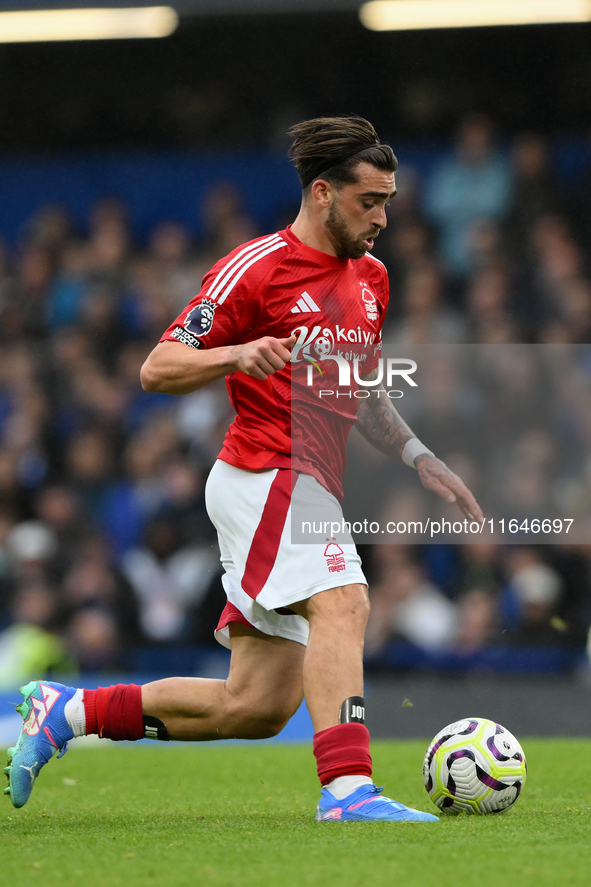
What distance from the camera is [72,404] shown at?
9984 mm

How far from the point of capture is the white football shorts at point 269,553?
3443 millimetres

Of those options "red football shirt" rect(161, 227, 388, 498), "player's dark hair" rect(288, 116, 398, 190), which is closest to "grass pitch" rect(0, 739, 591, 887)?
"red football shirt" rect(161, 227, 388, 498)

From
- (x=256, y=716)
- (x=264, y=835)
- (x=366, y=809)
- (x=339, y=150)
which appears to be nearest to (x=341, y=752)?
(x=366, y=809)

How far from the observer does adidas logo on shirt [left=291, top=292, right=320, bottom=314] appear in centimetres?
371

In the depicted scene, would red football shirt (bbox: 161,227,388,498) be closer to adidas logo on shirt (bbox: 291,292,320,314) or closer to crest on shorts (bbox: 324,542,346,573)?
adidas logo on shirt (bbox: 291,292,320,314)

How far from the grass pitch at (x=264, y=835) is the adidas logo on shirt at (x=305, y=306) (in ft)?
4.96

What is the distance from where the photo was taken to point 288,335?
3721 mm

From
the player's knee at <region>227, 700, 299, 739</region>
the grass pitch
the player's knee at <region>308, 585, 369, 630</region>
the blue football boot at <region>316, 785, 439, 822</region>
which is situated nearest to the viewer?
the grass pitch

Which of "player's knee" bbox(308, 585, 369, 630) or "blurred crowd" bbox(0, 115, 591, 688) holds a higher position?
"blurred crowd" bbox(0, 115, 591, 688)

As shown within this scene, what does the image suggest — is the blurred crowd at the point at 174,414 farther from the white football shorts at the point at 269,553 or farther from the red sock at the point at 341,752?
the red sock at the point at 341,752

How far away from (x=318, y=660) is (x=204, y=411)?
20.8 ft

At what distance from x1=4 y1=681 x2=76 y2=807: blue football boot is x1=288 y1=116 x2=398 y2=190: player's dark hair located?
1808 mm

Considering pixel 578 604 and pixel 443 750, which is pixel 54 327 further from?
pixel 443 750

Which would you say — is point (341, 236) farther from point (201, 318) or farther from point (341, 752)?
point (341, 752)
